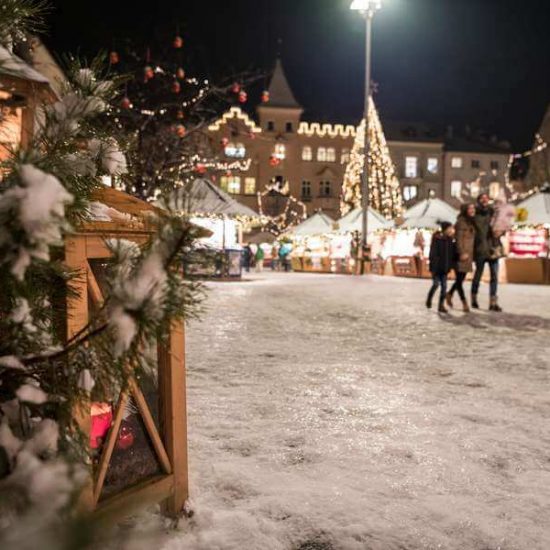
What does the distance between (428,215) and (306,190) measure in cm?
3983

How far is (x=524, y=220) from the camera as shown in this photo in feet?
62.2

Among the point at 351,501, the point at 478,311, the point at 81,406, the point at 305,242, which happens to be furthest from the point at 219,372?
the point at 305,242

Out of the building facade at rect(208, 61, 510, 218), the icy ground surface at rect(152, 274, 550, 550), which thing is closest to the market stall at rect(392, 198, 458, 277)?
the icy ground surface at rect(152, 274, 550, 550)

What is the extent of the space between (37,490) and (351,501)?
1.54 meters

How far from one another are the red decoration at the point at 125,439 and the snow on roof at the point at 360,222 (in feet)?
80.1

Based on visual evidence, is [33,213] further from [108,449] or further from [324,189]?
[324,189]

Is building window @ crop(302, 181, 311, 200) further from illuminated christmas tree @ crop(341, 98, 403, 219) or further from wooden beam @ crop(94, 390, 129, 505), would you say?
wooden beam @ crop(94, 390, 129, 505)

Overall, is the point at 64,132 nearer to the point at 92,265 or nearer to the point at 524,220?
the point at 92,265

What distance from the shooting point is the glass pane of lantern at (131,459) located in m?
1.97

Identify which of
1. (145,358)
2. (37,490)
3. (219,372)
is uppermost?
(145,358)

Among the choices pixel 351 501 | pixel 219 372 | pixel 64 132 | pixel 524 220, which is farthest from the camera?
pixel 524 220

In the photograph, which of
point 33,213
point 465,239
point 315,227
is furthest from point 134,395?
point 315,227

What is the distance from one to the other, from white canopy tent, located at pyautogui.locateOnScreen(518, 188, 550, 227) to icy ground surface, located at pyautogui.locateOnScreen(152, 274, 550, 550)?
13.6 m

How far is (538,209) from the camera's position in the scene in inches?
748
